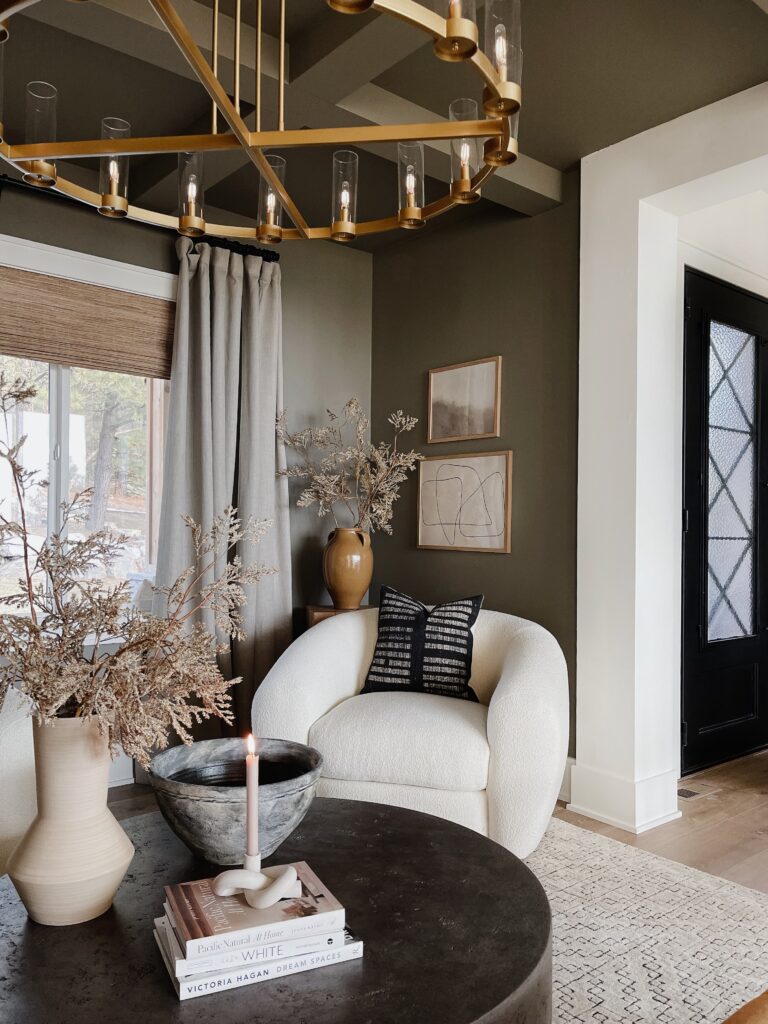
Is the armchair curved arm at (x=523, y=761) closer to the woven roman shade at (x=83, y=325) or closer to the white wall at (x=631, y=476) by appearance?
the white wall at (x=631, y=476)

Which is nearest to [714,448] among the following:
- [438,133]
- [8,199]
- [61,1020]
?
[438,133]

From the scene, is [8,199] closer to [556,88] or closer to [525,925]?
[556,88]

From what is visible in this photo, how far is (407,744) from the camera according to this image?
2.46 metres

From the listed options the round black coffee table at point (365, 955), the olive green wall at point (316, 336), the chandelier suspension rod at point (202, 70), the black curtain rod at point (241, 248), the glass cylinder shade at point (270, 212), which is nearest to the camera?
the round black coffee table at point (365, 955)

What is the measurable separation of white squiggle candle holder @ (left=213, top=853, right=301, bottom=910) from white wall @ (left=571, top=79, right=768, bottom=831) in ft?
7.15

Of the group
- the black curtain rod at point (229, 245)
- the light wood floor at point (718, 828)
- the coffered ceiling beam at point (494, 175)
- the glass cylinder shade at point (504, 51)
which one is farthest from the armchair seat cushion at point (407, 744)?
the black curtain rod at point (229, 245)

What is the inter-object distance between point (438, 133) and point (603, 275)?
193 centimetres

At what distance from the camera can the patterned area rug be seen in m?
1.80

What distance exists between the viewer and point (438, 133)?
141cm

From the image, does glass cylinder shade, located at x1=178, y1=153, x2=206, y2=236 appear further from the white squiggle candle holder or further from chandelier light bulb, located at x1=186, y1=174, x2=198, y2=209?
the white squiggle candle holder

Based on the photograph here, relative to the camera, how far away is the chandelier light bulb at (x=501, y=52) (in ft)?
4.29

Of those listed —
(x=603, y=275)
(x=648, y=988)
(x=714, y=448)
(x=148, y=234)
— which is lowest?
(x=648, y=988)

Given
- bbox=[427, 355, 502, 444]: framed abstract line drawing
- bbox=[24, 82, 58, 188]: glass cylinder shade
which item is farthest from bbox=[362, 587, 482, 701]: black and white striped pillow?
bbox=[24, 82, 58, 188]: glass cylinder shade

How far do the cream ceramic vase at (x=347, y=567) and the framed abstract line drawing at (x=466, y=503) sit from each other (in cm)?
40
